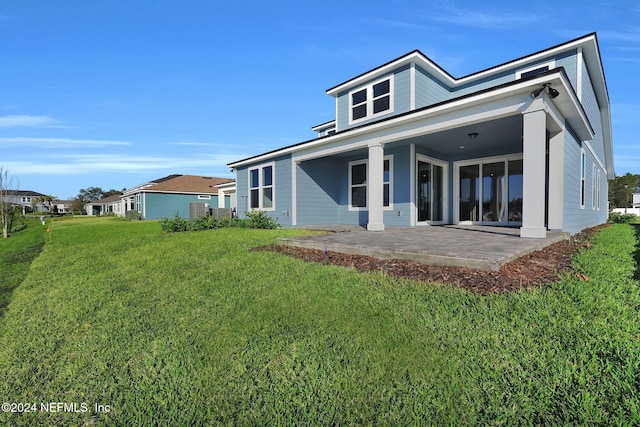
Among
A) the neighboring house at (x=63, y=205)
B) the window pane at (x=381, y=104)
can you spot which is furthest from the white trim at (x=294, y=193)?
the neighboring house at (x=63, y=205)

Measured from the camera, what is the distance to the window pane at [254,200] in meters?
13.4

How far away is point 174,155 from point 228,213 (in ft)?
30.6

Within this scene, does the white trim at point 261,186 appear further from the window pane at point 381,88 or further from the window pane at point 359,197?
the window pane at point 381,88

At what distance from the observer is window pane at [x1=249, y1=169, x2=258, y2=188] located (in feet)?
44.0

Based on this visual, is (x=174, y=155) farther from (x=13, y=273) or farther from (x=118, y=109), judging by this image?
(x=13, y=273)

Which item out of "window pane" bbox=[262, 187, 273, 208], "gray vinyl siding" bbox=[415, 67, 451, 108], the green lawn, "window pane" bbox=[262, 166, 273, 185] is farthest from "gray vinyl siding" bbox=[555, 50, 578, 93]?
"window pane" bbox=[262, 187, 273, 208]

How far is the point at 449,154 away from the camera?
10.9m

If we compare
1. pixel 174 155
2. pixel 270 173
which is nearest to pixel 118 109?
pixel 174 155

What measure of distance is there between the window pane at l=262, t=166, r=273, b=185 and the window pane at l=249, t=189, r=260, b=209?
0.70 m

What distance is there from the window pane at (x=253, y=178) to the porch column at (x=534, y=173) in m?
10.3

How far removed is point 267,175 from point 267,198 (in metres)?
1.00

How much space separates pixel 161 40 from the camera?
9062mm

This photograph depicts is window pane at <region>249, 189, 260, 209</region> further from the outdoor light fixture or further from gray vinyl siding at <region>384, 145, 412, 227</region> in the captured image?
the outdoor light fixture

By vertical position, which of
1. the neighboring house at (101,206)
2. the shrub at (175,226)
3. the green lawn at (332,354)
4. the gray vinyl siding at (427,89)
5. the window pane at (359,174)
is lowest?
the green lawn at (332,354)
